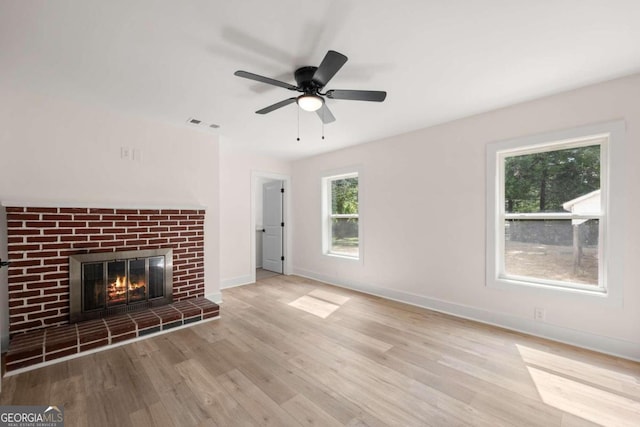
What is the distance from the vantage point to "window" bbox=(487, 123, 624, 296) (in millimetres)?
2600

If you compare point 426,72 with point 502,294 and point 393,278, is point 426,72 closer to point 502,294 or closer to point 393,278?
point 502,294

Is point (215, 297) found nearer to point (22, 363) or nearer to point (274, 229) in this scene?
point (22, 363)

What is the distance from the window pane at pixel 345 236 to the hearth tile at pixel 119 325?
321 centimetres

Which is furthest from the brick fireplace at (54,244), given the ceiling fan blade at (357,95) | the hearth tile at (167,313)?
the ceiling fan blade at (357,95)

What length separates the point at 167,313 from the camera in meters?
3.09

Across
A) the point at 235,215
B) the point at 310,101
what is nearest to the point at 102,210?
the point at 235,215

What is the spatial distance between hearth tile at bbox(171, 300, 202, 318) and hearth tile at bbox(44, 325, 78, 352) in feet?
3.02

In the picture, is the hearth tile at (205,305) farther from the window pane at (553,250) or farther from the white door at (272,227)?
the window pane at (553,250)

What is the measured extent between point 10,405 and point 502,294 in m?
4.35

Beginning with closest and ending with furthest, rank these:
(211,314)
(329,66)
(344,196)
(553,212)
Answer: (329,66)
(553,212)
(211,314)
(344,196)

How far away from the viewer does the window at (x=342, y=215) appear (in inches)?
189

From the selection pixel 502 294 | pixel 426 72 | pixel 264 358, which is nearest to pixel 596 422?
pixel 502 294

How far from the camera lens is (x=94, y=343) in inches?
100

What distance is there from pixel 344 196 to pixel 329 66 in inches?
127
